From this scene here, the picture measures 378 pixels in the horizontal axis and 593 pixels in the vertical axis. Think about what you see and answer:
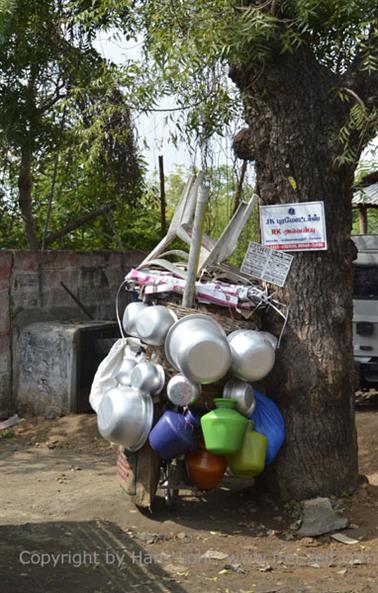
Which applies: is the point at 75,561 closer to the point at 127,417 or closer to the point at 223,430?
the point at 127,417

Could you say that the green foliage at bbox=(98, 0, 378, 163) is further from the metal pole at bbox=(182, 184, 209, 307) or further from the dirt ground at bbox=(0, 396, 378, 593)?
the dirt ground at bbox=(0, 396, 378, 593)

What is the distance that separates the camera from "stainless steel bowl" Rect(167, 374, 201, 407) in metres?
5.89

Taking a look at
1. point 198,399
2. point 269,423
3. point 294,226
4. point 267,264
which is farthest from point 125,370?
point 294,226

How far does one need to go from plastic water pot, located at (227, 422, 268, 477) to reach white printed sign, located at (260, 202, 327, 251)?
4.45 feet

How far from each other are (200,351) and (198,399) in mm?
530

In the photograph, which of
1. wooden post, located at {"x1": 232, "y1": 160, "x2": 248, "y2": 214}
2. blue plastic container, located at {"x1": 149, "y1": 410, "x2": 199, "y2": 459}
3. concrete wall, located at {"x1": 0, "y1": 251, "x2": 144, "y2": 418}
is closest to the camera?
blue plastic container, located at {"x1": 149, "y1": 410, "x2": 199, "y2": 459}

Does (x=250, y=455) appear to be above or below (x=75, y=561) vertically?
above

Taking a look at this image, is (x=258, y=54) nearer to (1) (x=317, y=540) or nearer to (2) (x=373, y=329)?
(1) (x=317, y=540)

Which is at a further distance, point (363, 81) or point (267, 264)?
point (267, 264)

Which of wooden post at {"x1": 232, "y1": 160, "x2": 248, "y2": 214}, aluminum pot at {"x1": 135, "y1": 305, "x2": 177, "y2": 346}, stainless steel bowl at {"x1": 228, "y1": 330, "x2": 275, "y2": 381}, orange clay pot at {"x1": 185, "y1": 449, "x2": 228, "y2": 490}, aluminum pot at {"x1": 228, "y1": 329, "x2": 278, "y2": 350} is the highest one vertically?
wooden post at {"x1": 232, "y1": 160, "x2": 248, "y2": 214}

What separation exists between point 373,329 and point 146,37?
476 cm

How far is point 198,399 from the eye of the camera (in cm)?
606

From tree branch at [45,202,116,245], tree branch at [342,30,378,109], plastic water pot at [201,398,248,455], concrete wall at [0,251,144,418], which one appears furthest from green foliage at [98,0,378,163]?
tree branch at [45,202,116,245]

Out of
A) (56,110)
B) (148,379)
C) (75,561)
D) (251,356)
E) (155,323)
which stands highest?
(56,110)
